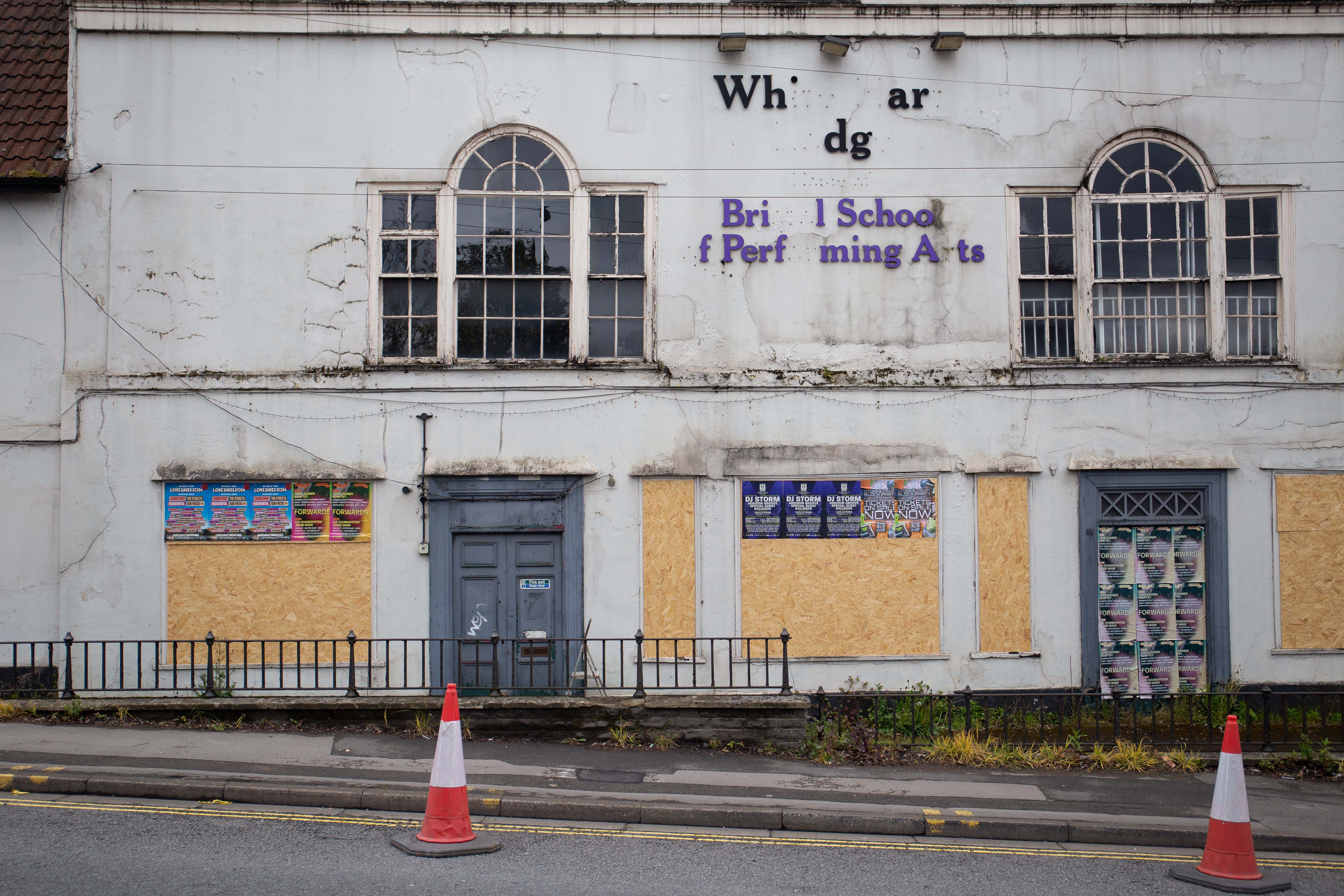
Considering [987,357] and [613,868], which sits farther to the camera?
[987,357]

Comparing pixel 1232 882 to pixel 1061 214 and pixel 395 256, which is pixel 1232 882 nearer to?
pixel 1061 214

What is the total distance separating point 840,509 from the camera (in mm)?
11586

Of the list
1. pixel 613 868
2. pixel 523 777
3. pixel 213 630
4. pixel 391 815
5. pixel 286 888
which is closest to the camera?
pixel 286 888

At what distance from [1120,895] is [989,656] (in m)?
5.28

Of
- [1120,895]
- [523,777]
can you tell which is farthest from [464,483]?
[1120,895]

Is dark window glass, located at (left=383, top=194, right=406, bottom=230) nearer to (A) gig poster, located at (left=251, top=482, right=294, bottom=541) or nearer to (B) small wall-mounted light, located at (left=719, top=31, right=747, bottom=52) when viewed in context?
(A) gig poster, located at (left=251, top=482, right=294, bottom=541)

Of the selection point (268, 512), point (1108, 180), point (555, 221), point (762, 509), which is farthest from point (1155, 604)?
point (268, 512)

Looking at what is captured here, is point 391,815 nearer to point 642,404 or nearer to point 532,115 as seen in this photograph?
point 642,404

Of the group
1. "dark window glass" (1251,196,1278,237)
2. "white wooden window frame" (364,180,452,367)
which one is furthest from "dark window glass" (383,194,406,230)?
"dark window glass" (1251,196,1278,237)

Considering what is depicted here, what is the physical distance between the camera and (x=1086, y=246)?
11.9m

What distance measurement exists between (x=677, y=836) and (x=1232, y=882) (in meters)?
3.76

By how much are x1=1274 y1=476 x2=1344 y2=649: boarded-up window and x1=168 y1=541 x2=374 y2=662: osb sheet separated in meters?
10.8

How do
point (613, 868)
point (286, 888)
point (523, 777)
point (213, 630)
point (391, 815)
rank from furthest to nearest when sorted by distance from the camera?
point (213, 630)
point (523, 777)
point (391, 815)
point (613, 868)
point (286, 888)

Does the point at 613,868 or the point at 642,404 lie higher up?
the point at 642,404
